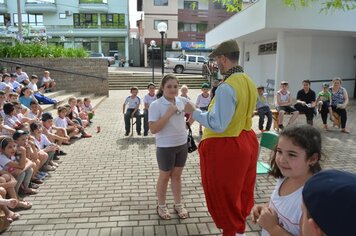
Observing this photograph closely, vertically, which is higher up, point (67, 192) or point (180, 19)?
point (180, 19)

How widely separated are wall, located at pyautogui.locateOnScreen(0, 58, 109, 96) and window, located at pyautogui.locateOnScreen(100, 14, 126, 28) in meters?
29.8

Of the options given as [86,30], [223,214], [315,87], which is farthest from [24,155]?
[86,30]

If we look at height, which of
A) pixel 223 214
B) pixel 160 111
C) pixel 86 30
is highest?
pixel 86 30

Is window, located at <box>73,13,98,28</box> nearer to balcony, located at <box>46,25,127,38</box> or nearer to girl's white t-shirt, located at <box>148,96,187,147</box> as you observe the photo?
balcony, located at <box>46,25,127,38</box>

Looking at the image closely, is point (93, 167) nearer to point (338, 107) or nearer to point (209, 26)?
point (338, 107)

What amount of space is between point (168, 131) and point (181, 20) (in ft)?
133

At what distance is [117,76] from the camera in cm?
2391

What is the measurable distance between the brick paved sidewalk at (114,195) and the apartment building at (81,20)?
40095mm

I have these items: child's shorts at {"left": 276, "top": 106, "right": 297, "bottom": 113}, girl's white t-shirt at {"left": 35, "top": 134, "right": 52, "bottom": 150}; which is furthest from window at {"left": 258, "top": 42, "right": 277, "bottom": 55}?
girl's white t-shirt at {"left": 35, "top": 134, "right": 52, "bottom": 150}

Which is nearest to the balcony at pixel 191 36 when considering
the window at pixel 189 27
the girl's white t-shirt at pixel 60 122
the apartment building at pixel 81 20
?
the window at pixel 189 27

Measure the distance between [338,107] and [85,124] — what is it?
7009 mm

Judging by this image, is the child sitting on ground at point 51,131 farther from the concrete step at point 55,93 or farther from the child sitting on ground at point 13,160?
the concrete step at point 55,93

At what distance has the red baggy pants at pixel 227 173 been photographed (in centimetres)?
277

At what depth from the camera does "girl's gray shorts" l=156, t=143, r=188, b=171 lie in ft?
12.1
